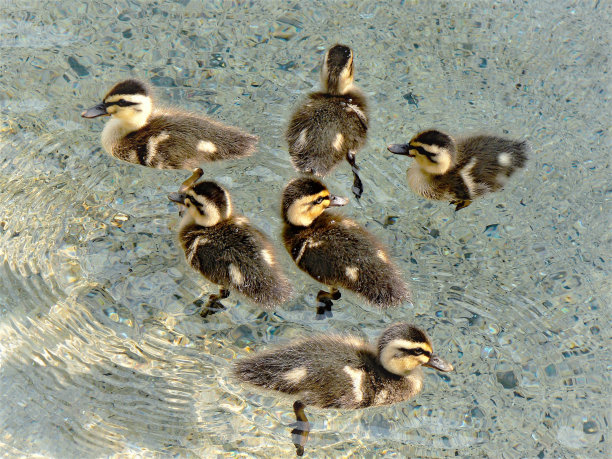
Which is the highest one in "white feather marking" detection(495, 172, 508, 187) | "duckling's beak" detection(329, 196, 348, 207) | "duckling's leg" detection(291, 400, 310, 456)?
"white feather marking" detection(495, 172, 508, 187)

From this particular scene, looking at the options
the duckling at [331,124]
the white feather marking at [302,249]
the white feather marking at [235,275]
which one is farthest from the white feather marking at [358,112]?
the white feather marking at [235,275]

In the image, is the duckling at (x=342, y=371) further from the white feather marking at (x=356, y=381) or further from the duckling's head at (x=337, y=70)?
the duckling's head at (x=337, y=70)

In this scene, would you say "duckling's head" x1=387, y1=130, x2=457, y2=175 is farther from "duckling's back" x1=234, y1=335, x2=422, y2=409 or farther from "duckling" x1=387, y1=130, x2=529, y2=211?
"duckling's back" x1=234, y1=335, x2=422, y2=409

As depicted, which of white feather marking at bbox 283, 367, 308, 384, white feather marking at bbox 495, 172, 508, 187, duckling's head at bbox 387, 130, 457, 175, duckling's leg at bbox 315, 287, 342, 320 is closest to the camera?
white feather marking at bbox 283, 367, 308, 384

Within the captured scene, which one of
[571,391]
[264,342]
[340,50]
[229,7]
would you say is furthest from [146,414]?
[229,7]

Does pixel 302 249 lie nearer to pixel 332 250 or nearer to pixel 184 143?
pixel 332 250

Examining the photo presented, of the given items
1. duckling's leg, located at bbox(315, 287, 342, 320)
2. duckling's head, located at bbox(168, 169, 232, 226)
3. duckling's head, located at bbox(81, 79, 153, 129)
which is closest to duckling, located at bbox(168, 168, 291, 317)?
duckling's head, located at bbox(168, 169, 232, 226)

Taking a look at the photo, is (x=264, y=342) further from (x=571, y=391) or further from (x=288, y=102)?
(x=288, y=102)

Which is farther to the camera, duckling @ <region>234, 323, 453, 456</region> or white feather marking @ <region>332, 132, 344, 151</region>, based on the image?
white feather marking @ <region>332, 132, 344, 151</region>
